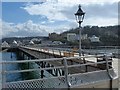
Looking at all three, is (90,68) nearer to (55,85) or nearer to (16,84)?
(55,85)

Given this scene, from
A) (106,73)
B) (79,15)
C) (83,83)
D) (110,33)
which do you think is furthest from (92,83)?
(110,33)

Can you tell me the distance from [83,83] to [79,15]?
11.5 m

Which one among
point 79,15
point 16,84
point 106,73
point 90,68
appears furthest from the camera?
point 79,15

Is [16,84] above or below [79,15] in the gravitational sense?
below

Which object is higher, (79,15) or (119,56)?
(79,15)

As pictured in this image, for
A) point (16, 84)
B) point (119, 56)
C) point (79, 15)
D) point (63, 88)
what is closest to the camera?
point (16, 84)

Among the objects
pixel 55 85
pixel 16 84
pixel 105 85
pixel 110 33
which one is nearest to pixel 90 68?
pixel 105 85

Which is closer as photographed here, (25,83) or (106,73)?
(25,83)

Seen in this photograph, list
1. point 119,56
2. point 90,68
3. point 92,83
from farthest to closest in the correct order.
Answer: point 119,56, point 90,68, point 92,83

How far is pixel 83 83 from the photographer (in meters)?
8.79

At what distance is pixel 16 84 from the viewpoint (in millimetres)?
7773

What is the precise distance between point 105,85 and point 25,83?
10.3ft

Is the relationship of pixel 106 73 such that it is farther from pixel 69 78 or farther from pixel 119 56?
pixel 119 56

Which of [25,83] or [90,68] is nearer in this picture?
[25,83]
